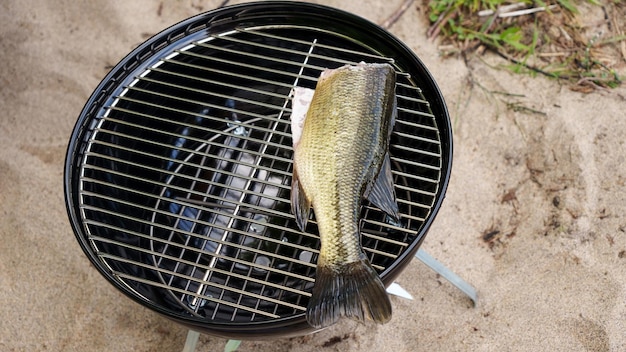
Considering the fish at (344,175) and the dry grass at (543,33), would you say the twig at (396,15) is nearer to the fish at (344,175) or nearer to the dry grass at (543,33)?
the dry grass at (543,33)

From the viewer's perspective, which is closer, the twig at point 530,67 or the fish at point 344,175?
the fish at point 344,175

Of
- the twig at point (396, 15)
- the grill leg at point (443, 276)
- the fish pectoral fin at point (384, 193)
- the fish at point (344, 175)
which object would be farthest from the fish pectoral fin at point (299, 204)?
the twig at point (396, 15)

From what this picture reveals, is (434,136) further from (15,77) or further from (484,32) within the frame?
(15,77)

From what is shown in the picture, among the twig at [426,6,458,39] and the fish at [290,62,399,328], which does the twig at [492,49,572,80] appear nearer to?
the twig at [426,6,458,39]

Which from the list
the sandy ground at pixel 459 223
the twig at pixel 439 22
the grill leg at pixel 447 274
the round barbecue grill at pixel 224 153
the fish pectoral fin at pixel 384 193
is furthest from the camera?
the twig at pixel 439 22

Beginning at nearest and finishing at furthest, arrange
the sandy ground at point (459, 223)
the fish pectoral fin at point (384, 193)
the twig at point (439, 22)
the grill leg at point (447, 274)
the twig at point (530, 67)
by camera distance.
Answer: the fish pectoral fin at point (384, 193)
the grill leg at point (447, 274)
the sandy ground at point (459, 223)
the twig at point (530, 67)
the twig at point (439, 22)

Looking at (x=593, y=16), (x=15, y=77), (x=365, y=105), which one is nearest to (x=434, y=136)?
(x=365, y=105)

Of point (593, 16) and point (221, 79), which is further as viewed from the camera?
point (593, 16)
